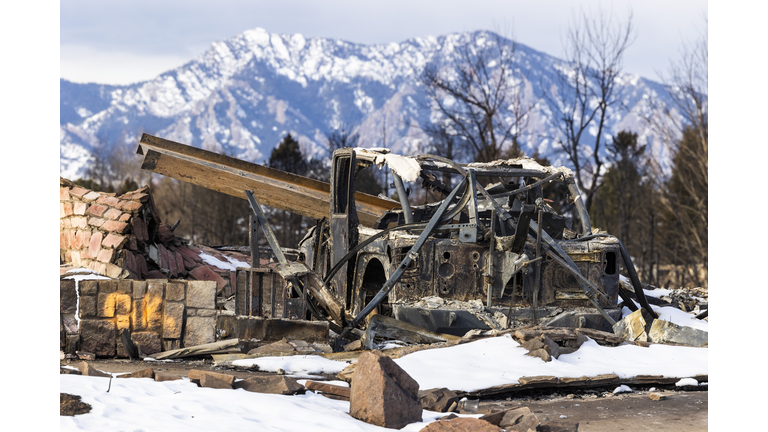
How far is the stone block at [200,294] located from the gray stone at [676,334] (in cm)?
488

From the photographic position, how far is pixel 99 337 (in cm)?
799

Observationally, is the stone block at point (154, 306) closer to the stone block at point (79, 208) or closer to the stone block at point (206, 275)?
the stone block at point (79, 208)

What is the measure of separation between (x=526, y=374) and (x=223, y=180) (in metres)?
6.49

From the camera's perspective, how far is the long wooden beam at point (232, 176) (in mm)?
11352

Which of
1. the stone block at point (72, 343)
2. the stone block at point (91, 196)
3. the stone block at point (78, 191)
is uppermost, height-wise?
the stone block at point (78, 191)

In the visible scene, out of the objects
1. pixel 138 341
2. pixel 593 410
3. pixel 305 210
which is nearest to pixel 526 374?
pixel 593 410

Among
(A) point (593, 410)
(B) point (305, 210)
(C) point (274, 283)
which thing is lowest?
(A) point (593, 410)

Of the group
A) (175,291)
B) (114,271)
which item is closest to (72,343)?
(175,291)

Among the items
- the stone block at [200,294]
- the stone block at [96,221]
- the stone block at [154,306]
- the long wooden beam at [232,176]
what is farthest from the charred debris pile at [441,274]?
the stone block at [96,221]

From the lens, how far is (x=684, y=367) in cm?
697

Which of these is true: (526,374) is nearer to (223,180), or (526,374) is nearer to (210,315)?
(210,315)

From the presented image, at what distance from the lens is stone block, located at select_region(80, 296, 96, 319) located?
7.98 m

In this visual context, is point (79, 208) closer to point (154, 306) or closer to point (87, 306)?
point (87, 306)

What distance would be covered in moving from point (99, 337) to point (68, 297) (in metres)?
0.54
